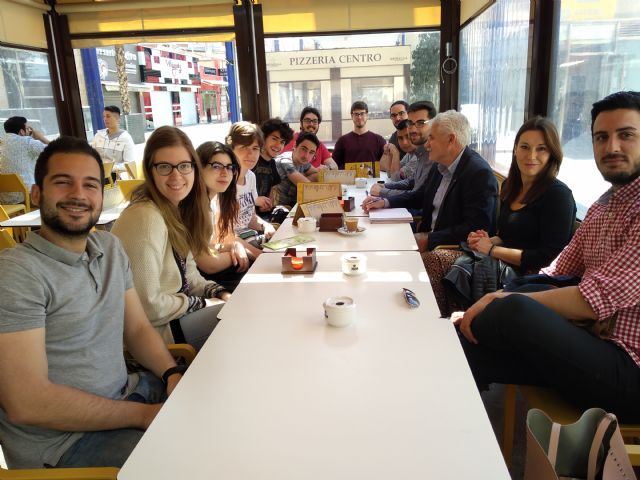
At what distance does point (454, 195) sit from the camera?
9.77 feet

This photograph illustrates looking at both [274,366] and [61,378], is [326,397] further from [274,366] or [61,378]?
[61,378]

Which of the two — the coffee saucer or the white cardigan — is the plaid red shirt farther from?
the white cardigan

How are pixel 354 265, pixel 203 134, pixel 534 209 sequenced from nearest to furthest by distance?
1. pixel 354 265
2. pixel 534 209
3. pixel 203 134

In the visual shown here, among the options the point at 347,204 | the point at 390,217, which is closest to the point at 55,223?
the point at 390,217

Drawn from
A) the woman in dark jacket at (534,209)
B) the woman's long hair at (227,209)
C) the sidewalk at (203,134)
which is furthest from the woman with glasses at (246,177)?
the woman in dark jacket at (534,209)

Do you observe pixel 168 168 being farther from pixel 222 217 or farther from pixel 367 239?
pixel 367 239

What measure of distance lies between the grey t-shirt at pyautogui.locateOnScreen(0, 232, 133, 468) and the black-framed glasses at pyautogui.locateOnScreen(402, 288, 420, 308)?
949 mm

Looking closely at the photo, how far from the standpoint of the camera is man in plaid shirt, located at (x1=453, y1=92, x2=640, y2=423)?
1.46 metres

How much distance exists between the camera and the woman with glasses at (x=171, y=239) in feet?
5.93

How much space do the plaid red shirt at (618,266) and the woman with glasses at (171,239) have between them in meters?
1.46

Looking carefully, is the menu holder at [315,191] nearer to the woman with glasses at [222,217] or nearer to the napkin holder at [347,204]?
the napkin holder at [347,204]

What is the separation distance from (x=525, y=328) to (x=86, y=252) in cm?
139

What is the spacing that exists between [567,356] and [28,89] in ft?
22.9

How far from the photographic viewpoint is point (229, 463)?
94 cm
